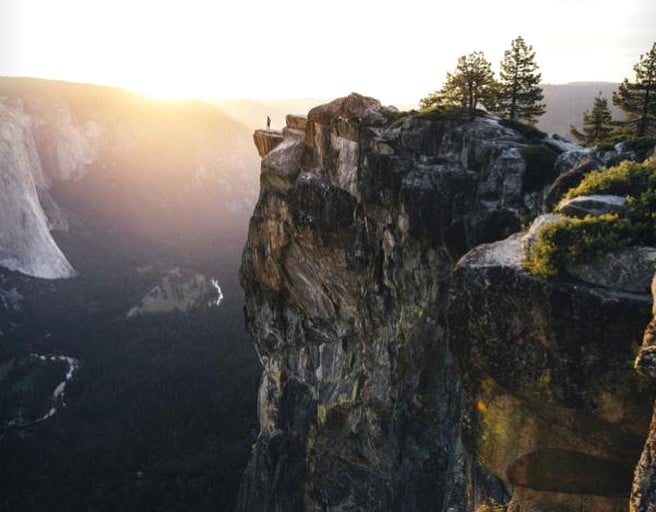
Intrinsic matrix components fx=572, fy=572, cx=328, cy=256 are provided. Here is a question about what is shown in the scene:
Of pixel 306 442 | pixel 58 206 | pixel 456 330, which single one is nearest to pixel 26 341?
pixel 58 206

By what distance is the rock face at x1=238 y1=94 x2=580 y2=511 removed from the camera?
108ft

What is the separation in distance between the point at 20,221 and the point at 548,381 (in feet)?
535

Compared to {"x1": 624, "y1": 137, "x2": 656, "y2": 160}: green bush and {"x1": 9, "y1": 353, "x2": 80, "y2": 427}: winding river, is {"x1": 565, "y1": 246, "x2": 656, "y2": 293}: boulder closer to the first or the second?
{"x1": 624, "y1": 137, "x2": 656, "y2": 160}: green bush

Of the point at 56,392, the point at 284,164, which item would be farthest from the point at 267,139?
the point at 56,392

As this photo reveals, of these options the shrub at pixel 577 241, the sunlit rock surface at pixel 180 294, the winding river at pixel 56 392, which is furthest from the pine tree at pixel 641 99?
the sunlit rock surface at pixel 180 294

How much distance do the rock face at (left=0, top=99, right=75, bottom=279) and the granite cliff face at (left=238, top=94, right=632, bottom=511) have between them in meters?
118

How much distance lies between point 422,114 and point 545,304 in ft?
81.5

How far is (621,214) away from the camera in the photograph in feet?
51.9

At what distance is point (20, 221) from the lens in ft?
497

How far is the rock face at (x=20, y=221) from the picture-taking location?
Result: 148 metres

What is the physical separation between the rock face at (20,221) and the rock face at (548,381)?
155 metres

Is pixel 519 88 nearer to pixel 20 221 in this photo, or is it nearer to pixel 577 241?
pixel 577 241

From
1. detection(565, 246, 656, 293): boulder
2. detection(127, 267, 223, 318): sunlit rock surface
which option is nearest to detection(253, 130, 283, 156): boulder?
detection(565, 246, 656, 293): boulder

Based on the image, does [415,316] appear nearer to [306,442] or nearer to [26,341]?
[306,442]
